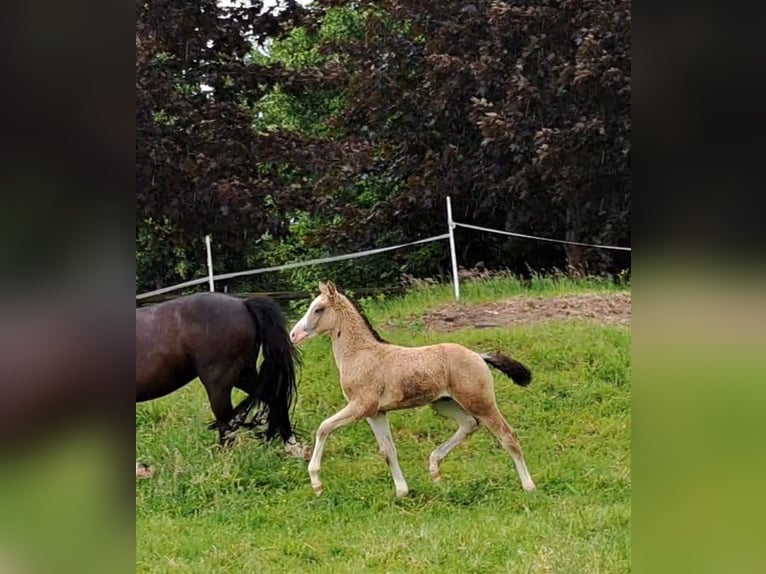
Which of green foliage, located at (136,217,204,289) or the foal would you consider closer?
green foliage, located at (136,217,204,289)

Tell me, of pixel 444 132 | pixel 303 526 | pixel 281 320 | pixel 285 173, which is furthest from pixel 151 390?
pixel 444 132

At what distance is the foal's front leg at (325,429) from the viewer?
7.90 feet

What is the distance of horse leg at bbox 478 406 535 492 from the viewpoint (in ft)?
7.96

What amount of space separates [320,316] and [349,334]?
0.10m

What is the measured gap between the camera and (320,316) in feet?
7.96

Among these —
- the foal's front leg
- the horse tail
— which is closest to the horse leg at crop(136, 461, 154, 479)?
the horse tail

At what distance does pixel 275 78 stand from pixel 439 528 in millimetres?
1429

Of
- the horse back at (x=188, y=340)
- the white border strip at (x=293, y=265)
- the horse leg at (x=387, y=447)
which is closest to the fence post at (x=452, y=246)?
the white border strip at (x=293, y=265)

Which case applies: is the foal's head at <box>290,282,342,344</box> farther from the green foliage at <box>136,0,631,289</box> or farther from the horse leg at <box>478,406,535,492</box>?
the horse leg at <box>478,406,535,492</box>

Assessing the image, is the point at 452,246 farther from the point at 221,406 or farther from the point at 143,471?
the point at 143,471

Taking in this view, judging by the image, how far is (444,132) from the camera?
7.97 feet

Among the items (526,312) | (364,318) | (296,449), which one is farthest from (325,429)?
(526,312)

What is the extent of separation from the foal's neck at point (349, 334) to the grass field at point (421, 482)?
0.05m
